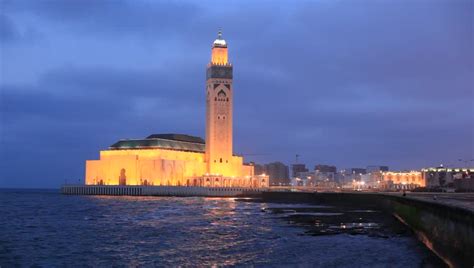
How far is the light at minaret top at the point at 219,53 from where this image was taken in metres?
152

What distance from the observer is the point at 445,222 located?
27.3m

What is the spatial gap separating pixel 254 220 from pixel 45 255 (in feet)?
83.7

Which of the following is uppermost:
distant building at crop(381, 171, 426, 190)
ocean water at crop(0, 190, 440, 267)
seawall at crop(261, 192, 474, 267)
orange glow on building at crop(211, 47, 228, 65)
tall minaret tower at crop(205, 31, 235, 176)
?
orange glow on building at crop(211, 47, 228, 65)

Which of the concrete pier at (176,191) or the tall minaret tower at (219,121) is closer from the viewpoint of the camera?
the concrete pier at (176,191)

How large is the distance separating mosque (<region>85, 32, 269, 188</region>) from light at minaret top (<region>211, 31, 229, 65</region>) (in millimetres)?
251

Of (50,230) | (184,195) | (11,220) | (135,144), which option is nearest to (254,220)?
(50,230)

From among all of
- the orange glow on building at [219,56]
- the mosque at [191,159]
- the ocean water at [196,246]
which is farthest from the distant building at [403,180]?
the ocean water at [196,246]

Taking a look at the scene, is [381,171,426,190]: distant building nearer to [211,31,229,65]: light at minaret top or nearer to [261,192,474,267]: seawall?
[211,31,229,65]: light at minaret top

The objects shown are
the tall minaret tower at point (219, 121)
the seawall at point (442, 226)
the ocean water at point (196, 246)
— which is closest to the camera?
the seawall at point (442, 226)

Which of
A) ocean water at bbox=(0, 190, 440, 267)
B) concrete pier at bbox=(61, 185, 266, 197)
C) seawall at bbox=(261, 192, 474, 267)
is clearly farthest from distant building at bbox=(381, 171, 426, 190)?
ocean water at bbox=(0, 190, 440, 267)

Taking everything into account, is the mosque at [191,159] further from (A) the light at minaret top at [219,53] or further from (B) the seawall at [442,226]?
(B) the seawall at [442,226]

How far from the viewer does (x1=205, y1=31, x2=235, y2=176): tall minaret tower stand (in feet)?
481

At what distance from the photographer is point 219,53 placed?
504 ft

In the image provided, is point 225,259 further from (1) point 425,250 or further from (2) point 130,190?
(2) point 130,190
